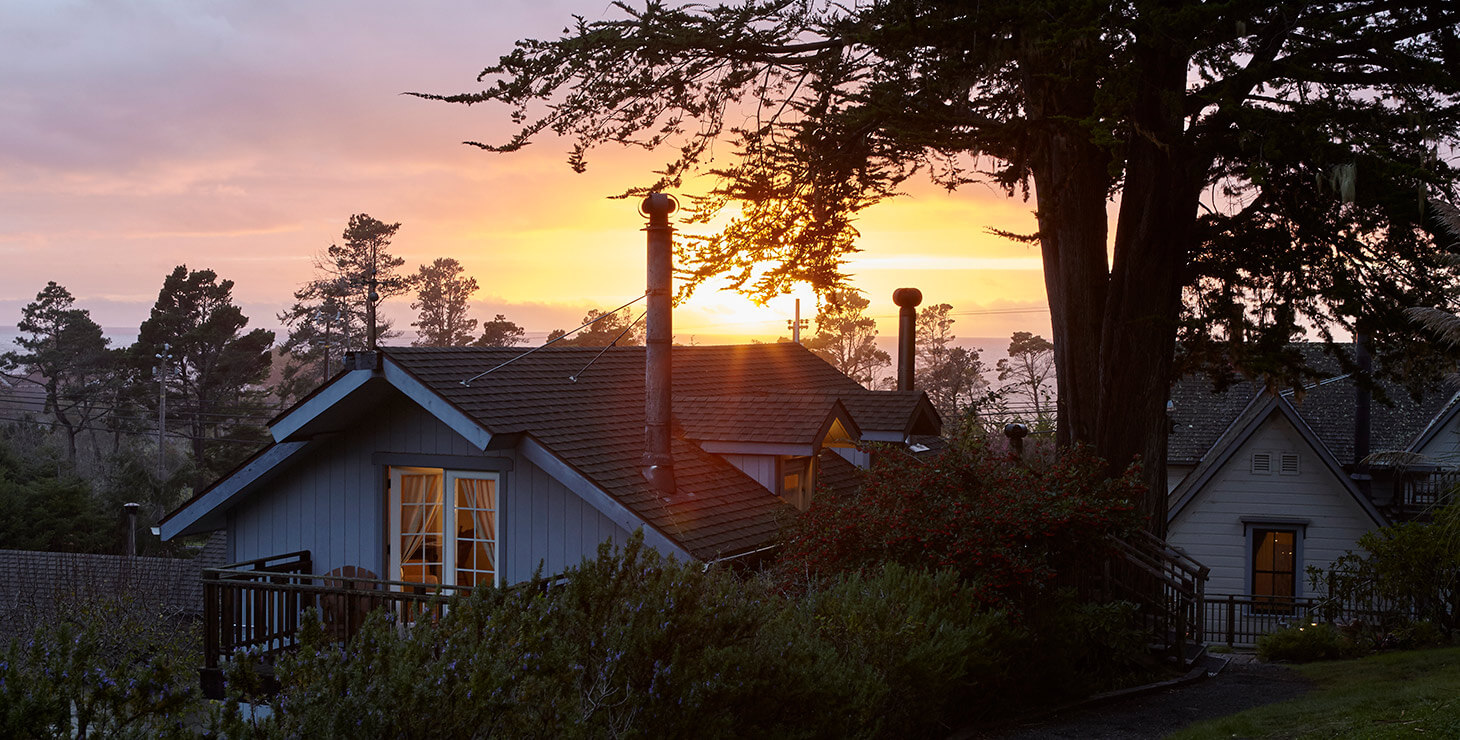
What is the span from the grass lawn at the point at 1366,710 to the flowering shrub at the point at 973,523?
7.61 feet

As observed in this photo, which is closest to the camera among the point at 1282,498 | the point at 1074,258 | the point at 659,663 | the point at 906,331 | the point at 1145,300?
the point at 659,663

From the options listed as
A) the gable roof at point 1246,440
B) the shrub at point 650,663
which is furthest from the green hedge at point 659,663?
the gable roof at point 1246,440

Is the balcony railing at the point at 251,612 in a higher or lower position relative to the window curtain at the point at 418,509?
lower

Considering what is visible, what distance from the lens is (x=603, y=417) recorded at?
18.2 metres

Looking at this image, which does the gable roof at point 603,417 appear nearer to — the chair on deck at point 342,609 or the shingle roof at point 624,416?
the shingle roof at point 624,416

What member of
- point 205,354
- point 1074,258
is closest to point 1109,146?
point 1074,258

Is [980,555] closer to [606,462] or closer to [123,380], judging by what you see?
[606,462]

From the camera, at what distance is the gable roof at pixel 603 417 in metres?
15.3

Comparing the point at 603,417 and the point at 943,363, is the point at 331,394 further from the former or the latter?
the point at 943,363

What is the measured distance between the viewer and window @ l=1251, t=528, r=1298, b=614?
97.9ft

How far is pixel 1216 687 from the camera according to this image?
47.1 ft

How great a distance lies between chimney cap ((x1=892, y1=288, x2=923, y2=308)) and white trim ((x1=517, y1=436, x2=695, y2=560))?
13854mm

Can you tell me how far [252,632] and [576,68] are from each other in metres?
8.86

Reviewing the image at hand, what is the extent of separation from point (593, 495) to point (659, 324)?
119 inches
